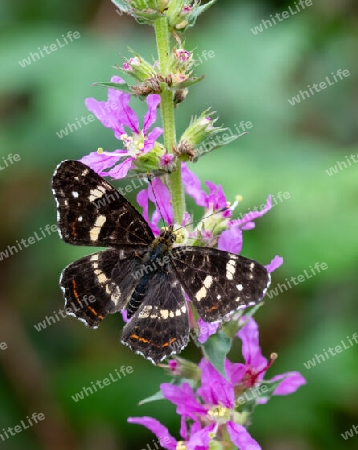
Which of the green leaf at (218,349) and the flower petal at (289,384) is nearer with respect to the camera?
the green leaf at (218,349)

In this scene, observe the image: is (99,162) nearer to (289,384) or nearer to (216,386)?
(216,386)

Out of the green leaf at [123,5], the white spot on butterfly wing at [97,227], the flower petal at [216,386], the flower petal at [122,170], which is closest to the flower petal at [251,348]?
the flower petal at [216,386]

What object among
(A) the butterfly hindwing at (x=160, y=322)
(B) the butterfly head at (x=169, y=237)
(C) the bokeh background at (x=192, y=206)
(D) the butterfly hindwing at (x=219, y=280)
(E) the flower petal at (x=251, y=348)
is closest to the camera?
(D) the butterfly hindwing at (x=219, y=280)

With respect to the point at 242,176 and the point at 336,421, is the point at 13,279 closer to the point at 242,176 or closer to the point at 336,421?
the point at 242,176

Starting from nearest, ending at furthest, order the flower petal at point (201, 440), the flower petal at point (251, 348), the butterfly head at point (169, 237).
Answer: the flower petal at point (201, 440) → the butterfly head at point (169, 237) → the flower petal at point (251, 348)

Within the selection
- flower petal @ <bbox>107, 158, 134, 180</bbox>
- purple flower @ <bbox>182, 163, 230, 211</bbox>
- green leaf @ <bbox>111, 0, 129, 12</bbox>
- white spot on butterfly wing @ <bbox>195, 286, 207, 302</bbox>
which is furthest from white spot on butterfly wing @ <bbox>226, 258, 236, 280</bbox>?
green leaf @ <bbox>111, 0, 129, 12</bbox>

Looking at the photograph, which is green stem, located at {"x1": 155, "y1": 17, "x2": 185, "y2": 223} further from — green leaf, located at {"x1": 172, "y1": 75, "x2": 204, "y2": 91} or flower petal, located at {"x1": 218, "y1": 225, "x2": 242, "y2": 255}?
flower petal, located at {"x1": 218, "y1": 225, "x2": 242, "y2": 255}

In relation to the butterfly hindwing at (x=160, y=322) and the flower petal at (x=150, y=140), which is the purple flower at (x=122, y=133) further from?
the butterfly hindwing at (x=160, y=322)
